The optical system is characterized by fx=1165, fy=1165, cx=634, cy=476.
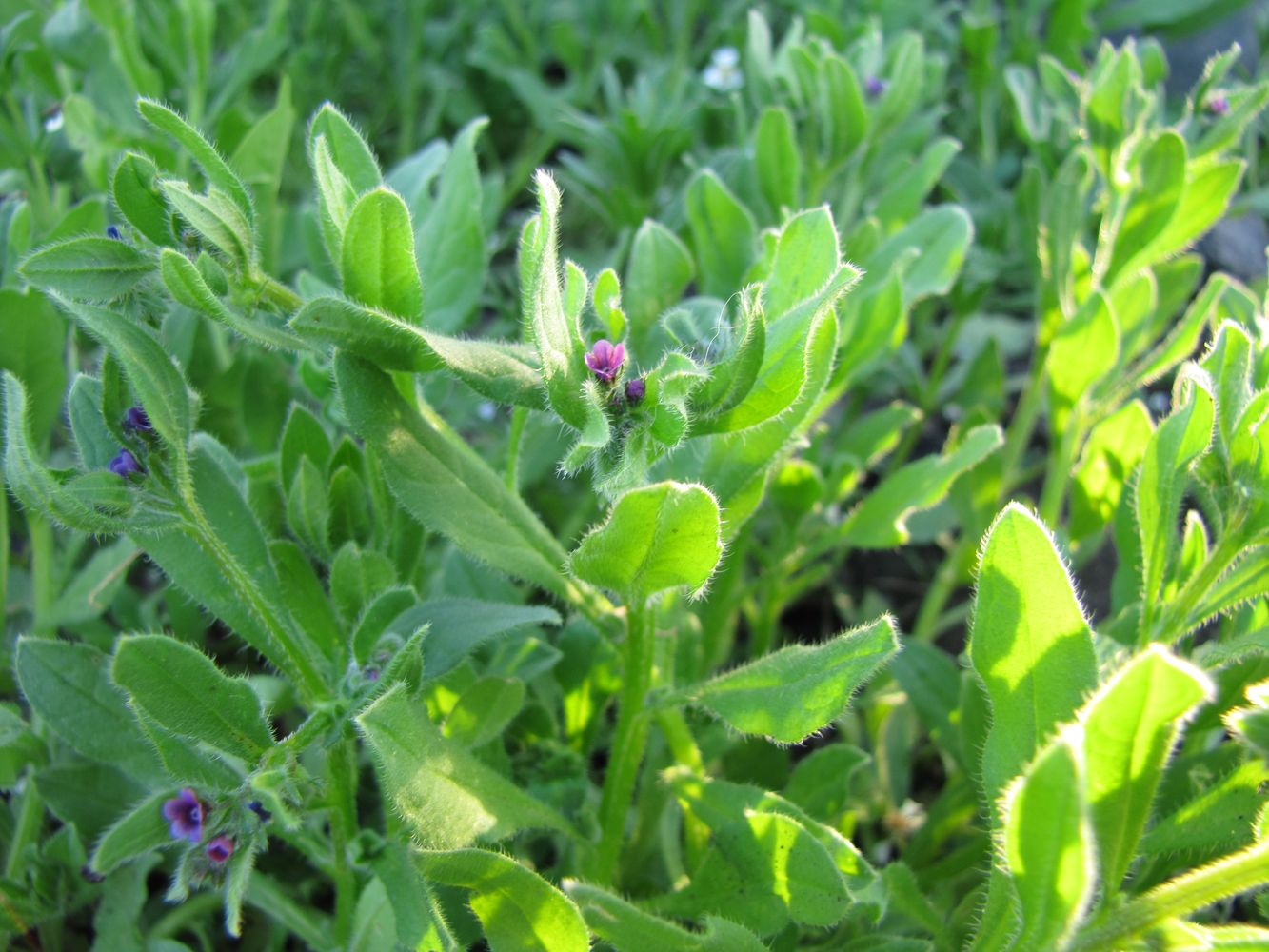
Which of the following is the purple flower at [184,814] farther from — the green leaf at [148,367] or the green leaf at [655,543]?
the green leaf at [655,543]

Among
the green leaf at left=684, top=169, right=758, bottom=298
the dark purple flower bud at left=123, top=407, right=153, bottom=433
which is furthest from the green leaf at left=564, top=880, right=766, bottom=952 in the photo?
the green leaf at left=684, top=169, right=758, bottom=298

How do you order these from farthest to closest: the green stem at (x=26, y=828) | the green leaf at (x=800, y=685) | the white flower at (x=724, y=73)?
1. the white flower at (x=724, y=73)
2. the green stem at (x=26, y=828)
3. the green leaf at (x=800, y=685)

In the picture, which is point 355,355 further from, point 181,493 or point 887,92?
point 887,92

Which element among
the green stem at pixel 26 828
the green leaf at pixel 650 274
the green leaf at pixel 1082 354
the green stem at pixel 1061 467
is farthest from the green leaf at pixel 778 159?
the green stem at pixel 26 828

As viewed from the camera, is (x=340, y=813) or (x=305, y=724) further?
(x=340, y=813)

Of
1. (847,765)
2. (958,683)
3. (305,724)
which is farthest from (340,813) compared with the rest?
(958,683)

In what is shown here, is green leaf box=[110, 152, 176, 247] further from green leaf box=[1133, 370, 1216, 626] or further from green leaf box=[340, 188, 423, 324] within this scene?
green leaf box=[1133, 370, 1216, 626]

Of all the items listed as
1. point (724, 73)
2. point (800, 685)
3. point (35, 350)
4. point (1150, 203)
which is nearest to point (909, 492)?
point (800, 685)
